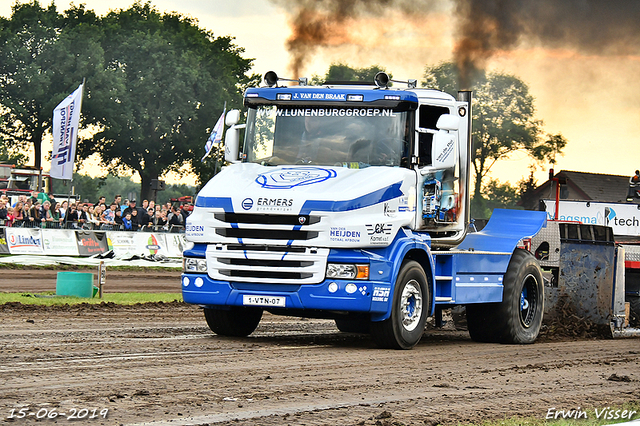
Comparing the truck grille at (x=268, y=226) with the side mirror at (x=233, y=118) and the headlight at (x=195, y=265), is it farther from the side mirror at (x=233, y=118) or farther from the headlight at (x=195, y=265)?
the side mirror at (x=233, y=118)

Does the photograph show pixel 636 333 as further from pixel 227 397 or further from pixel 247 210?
pixel 227 397

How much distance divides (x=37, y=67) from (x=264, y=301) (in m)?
52.2

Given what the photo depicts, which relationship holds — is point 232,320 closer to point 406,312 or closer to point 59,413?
point 406,312

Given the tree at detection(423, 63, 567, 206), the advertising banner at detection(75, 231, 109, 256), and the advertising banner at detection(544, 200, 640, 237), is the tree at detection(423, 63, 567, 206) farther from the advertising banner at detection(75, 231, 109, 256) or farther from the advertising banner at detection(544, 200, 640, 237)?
the advertising banner at detection(544, 200, 640, 237)

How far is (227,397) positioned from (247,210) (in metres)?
3.70

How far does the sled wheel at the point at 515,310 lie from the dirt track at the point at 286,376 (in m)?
0.39

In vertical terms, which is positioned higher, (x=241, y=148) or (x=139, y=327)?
(x=241, y=148)

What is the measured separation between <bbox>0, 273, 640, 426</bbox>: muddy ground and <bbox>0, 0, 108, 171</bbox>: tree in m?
48.6

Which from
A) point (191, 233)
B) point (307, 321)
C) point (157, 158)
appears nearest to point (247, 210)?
point (191, 233)

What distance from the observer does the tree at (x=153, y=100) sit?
63.1 meters

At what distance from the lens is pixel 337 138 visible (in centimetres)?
1153

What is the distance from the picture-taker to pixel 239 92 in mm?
73438

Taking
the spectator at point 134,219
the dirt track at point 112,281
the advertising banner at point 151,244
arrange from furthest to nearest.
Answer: the advertising banner at point 151,244
the spectator at point 134,219
the dirt track at point 112,281

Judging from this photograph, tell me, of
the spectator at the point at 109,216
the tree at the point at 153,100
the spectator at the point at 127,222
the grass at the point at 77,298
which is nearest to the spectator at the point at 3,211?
the spectator at the point at 109,216
